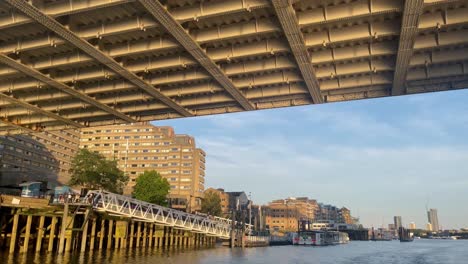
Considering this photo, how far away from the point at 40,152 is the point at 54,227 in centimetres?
10114

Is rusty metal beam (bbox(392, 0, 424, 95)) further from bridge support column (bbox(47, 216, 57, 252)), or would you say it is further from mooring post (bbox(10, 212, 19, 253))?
bridge support column (bbox(47, 216, 57, 252))

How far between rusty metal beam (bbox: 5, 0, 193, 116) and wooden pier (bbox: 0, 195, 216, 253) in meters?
22.5

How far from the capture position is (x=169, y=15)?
62.3 ft

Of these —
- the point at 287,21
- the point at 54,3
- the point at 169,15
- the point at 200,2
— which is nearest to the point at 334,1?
the point at 287,21

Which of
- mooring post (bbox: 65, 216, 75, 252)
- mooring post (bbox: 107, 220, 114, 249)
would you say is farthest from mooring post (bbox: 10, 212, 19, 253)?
mooring post (bbox: 107, 220, 114, 249)

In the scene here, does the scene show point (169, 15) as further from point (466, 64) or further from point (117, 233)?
point (117, 233)

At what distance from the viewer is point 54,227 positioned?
45.1 m

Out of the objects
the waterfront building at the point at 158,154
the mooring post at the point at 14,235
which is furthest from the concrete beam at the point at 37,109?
the waterfront building at the point at 158,154

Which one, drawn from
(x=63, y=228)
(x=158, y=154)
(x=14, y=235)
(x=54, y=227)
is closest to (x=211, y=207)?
(x=158, y=154)

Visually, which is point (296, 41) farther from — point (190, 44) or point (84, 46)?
point (84, 46)

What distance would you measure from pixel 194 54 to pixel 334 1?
27.8ft

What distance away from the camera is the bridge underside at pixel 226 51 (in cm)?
1886

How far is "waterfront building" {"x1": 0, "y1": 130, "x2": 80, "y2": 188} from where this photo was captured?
390ft

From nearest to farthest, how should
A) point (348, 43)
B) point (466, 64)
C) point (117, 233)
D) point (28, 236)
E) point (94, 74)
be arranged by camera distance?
point (348, 43)
point (466, 64)
point (94, 74)
point (28, 236)
point (117, 233)
